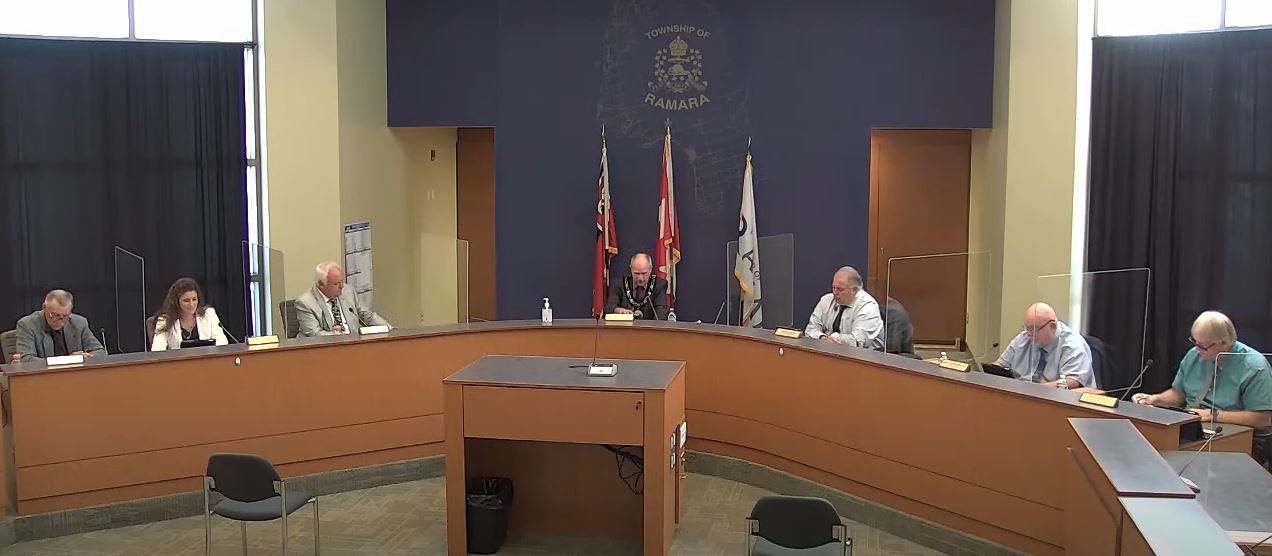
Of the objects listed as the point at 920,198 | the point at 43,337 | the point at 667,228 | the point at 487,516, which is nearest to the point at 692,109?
the point at 667,228

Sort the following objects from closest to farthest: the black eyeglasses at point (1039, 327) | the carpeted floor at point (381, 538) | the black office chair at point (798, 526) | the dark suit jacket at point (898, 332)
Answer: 1. the black office chair at point (798, 526)
2. the carpeted floor at point (381, 538)
3. the black eyeglasses at point (1039, 327)
4. the dark suit jacket at point (898, 332)

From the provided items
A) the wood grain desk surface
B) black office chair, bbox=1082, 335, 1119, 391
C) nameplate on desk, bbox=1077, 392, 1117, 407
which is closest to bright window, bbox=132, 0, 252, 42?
the wood grain desk surface

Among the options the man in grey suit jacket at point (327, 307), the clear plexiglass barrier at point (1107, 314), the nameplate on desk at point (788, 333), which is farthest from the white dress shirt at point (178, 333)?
the clear plexiglass barrier at point (1107, 314)

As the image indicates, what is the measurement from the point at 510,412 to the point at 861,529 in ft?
5.78

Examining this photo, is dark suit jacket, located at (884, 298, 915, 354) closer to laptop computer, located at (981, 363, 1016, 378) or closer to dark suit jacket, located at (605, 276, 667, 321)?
laptop computer, located at (981, 363, 1016, 378)

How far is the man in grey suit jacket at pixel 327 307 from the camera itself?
232 inches

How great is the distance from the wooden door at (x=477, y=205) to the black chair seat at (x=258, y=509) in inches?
199

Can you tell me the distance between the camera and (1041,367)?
4902mm

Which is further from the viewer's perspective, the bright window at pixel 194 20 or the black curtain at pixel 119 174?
the bright window at pixel 194 20

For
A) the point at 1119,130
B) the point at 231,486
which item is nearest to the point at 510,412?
the point at 231,486

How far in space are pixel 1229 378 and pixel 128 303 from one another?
6896mm

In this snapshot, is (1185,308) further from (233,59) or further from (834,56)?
(233,59)

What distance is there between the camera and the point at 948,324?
25.1 feet

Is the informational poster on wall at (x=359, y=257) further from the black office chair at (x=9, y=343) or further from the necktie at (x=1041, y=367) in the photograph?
the necktie at (x=1041, y=367)
